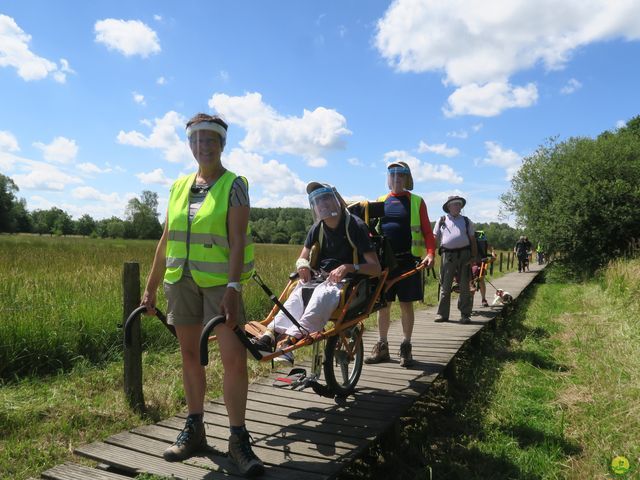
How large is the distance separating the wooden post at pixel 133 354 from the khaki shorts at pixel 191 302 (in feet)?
4.88

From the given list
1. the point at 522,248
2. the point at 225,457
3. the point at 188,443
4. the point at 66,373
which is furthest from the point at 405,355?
the point at 522,248

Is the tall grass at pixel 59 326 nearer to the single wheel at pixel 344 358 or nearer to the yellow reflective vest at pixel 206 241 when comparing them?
the single wheel at pixel 344 358

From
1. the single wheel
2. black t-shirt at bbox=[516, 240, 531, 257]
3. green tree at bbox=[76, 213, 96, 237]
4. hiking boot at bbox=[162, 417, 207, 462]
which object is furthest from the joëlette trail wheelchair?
green tree at bbox=[76, 213, 96, 237]

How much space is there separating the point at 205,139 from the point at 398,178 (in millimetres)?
2710

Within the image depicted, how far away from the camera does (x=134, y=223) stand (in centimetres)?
9831

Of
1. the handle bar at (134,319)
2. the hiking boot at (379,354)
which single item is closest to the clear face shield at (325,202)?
the handle bar at (134,319)

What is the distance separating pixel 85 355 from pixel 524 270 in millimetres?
22720

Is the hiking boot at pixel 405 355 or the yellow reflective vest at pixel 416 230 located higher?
the yellow reflective vest at pixel 416 230

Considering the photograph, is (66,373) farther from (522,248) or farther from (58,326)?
(522,248)

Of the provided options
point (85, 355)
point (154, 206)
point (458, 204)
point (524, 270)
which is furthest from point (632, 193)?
point (154, 206)

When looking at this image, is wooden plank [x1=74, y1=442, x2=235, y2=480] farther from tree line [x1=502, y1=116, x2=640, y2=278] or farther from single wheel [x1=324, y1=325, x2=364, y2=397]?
tree line [x1=502, y1=116, x2=640, y2=278]

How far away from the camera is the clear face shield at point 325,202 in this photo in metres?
3.96

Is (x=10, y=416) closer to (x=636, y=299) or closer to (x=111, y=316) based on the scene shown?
(x=111, y=316)

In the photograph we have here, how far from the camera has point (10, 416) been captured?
3.87 metres
